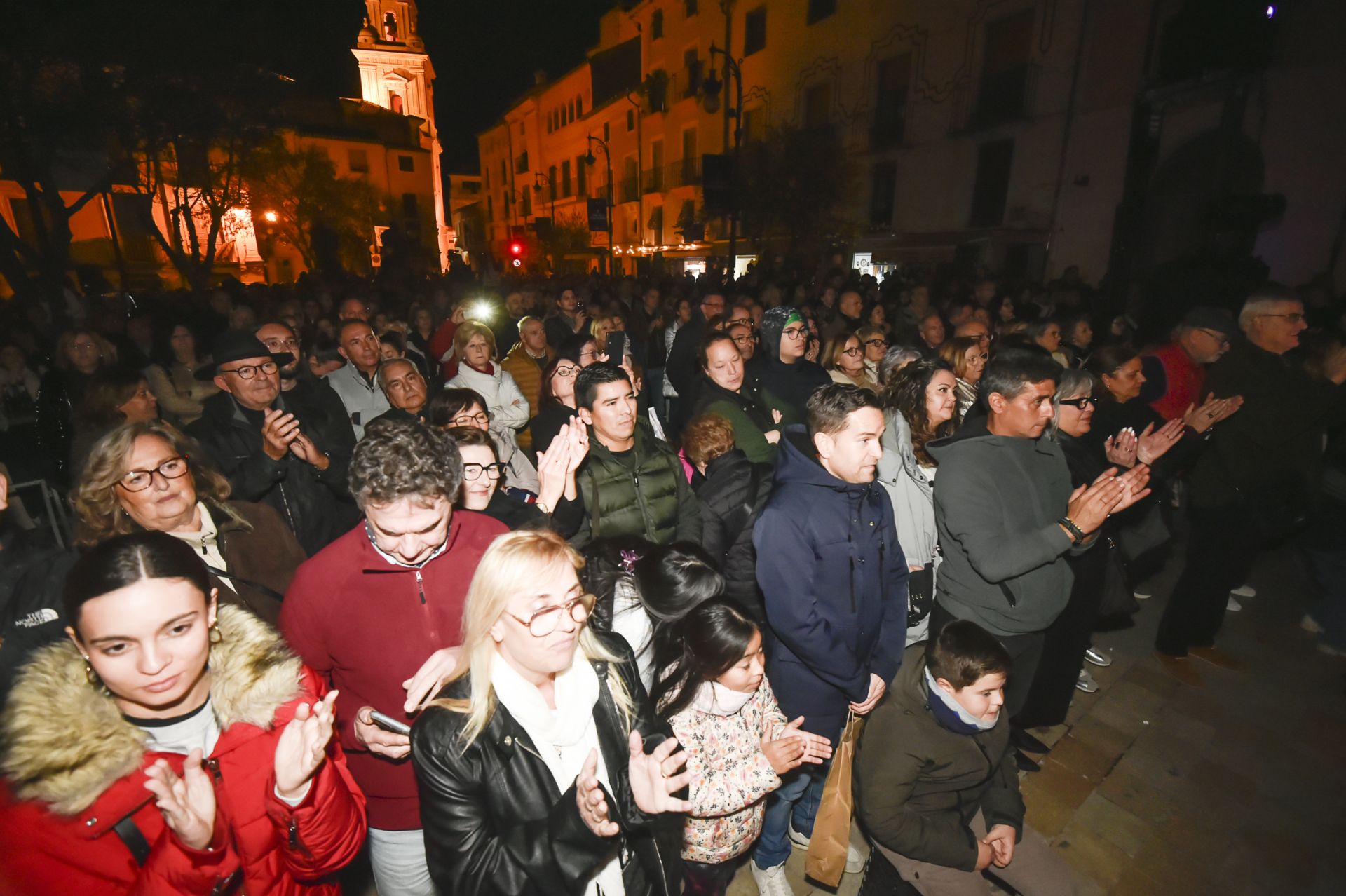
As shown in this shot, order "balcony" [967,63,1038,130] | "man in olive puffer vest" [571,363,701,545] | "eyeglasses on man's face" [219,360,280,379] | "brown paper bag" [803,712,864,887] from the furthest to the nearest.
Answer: "balcony" [967,63,1038,130] → "eyeglasses on man's face" [219,360,280,379] → "man in olive puffer vest" [571,363,701,545] → "brown paper bag" [803,712,864,887]

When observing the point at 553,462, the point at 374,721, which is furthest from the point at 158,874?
the point at 553,462

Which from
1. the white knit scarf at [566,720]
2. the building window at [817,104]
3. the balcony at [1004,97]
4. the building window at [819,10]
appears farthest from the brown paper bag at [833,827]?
the building window at [819,10]

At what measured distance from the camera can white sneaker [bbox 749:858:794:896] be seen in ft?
8.61

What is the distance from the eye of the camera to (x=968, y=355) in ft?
14.3

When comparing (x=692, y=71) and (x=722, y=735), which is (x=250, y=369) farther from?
(x=692, y=71)

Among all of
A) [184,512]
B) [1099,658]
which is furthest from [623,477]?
[1099,658]

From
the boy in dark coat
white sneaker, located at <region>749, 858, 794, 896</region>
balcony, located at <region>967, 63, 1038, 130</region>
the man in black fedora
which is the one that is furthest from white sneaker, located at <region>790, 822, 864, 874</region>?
balcony, located at <region>967, 63, 1038, 130</region>

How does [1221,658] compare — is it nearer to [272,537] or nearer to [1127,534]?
[1127,534]

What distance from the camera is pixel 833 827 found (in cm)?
246

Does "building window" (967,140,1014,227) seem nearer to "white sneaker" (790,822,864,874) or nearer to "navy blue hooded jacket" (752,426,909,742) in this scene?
"navy blue hooded jacket" (752,426,909,742)

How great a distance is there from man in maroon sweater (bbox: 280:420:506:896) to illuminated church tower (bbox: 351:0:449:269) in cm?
6044

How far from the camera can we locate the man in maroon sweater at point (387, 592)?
6.50ft

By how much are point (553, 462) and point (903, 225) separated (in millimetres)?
19977

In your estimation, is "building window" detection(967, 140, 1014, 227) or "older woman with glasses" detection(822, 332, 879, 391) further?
"building window" detection(967, 140, 1014, 227)
